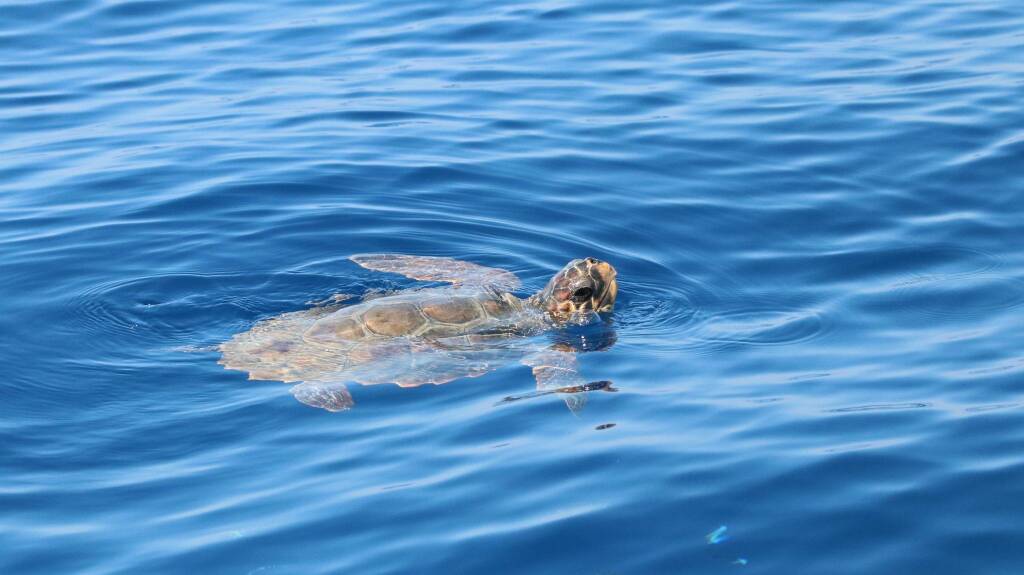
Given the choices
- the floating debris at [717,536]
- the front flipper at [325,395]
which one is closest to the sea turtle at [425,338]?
the front flipper at [325,395]

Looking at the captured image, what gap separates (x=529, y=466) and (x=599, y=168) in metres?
6.15

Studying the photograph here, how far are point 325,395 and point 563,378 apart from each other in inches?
60.0

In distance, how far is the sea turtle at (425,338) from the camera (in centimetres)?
788

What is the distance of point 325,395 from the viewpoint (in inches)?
295

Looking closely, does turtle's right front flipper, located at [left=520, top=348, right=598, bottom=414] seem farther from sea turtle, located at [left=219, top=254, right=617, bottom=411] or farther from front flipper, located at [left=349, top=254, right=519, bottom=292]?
front flipper, located at [left=349, top=254, right=519, bottom=292]

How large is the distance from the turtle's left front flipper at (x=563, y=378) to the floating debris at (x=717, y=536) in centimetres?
175

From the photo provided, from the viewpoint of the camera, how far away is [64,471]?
674 centimetres

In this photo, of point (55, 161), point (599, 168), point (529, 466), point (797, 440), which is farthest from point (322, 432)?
point (55, 161)

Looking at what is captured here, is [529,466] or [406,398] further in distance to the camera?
[406,398]

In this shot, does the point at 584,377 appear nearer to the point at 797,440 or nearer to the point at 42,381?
the point at 797,440

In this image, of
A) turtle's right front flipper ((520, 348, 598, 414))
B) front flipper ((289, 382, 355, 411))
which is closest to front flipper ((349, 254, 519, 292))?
turtle's right front flipper ((520, 348, 598, 414))

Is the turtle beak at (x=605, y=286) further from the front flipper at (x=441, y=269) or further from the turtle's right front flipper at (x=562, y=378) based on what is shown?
the front flipper at (x=441, y=269)

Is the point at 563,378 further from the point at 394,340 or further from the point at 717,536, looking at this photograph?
the point at 717,536

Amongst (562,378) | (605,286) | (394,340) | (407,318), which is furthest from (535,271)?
(562,378)
